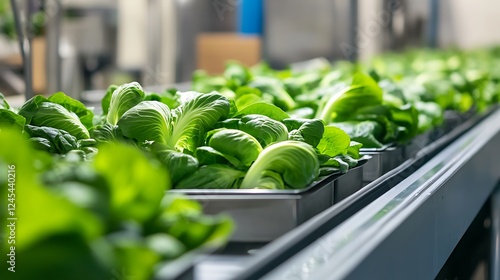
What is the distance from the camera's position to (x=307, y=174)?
3.91 feet

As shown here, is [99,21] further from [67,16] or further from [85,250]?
[85,250]

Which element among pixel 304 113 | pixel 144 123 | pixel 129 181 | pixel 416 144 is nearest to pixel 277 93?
pixel 304 113

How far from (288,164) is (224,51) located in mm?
4637

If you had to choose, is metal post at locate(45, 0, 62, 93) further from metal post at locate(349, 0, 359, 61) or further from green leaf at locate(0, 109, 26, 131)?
metal post at locate(349, 0, 359, 61)

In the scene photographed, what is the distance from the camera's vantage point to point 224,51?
5.78m

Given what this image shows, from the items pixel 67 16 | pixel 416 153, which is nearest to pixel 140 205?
pixel 416 153

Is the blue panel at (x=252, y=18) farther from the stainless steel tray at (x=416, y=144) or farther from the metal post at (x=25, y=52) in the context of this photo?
the stainless steel tray at (x=416, y=144)

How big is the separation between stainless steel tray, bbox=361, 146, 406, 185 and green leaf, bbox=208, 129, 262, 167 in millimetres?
361

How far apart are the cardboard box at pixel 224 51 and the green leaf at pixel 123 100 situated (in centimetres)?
421

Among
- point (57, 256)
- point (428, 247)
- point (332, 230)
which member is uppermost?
point (57, 256)

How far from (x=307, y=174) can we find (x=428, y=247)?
281 mm

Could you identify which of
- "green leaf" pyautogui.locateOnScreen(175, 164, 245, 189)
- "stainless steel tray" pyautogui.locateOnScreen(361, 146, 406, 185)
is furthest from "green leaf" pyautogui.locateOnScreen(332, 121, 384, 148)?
"green leaf" pyautogui.locateOnScreen(175, 164, 245, 189)

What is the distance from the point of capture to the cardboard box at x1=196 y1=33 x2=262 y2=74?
224 inches

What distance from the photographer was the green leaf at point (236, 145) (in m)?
1.24
